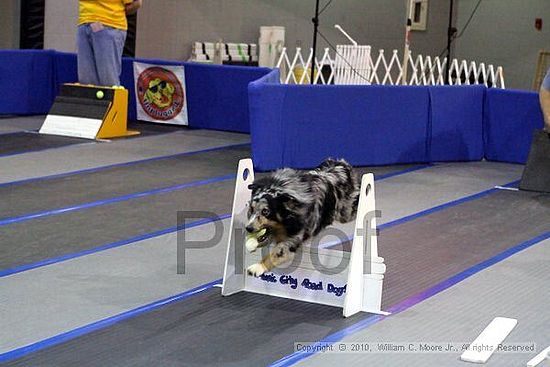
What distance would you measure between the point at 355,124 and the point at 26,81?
453cm

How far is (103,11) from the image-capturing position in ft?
36.0

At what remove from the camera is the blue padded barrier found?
30.5ft

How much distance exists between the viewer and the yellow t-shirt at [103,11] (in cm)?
1094

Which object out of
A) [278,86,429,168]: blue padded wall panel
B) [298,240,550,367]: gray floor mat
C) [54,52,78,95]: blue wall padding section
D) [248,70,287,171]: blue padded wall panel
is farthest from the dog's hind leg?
[54,52,78,95]: blue wall padding section

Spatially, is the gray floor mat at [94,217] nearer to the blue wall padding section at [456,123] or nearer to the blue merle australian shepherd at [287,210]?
the blue merle australian shepherd at [287,210]

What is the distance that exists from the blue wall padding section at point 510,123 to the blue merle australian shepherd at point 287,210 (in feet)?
18.1

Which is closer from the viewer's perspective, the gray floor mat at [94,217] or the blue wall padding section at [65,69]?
the gray floor mat at [94,217]

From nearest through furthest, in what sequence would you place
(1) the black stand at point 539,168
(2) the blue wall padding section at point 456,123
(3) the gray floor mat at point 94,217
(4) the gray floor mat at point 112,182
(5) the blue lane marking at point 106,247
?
(5) the blue lane marking at point 106,247
(3) the gray floor mat at point 94,217
(4) the gray floor mat at point 112,182
(1) the black stand at point 539,168
(2) the blue wall padding section at point 456,123

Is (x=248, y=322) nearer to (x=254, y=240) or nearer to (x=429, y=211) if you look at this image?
(x=254, y=240)

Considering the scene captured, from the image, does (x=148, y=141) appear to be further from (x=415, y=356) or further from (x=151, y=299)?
(x=415, y=356)

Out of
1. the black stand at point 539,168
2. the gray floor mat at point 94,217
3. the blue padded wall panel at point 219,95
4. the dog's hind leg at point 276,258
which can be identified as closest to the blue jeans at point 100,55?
the blue padded wall panel at point 219,95

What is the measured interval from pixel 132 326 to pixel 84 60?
692 cm

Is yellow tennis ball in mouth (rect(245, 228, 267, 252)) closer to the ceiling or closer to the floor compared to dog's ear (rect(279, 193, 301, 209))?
closer to the floor

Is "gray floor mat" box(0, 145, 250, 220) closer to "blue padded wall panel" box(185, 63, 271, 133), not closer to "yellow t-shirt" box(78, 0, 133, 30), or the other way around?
"blue padded wall panel" box(185, 63, 271, 133)
